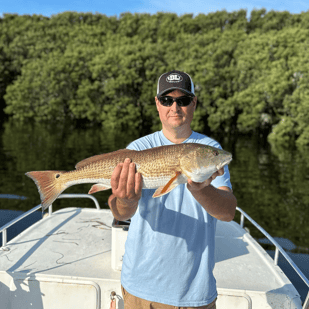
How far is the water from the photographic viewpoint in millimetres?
17062

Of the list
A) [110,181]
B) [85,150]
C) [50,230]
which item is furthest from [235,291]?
[85,150]

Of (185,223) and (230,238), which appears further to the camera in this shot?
(230,238)

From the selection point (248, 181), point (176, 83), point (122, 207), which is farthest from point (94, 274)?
point (248, 181)

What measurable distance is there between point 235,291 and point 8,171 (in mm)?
27017

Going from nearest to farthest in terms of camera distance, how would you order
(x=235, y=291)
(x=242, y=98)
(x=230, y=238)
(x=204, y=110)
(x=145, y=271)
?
(x=145, y=271) → (x=235, y=291) → (x=230, y=238) → (x=242, y=98) → (x=204, y=110)

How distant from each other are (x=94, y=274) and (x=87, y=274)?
0.12m

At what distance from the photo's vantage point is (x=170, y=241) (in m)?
2.94

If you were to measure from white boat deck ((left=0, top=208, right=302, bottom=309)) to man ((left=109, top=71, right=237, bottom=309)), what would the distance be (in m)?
2.31

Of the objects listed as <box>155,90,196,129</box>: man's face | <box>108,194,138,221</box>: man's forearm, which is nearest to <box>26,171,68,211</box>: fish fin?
<box>108,194,138,221</box>: man's forearm

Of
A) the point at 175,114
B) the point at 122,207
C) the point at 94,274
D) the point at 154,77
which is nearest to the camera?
the point at 122,207

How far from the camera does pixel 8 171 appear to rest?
92.1ft

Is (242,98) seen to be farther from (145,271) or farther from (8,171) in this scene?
(145,271)

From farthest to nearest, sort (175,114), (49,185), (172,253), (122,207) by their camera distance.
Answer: (49,185), (175,114), (122,207), (172,253)

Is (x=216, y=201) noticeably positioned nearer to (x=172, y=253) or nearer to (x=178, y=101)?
(x=172, y=253)
